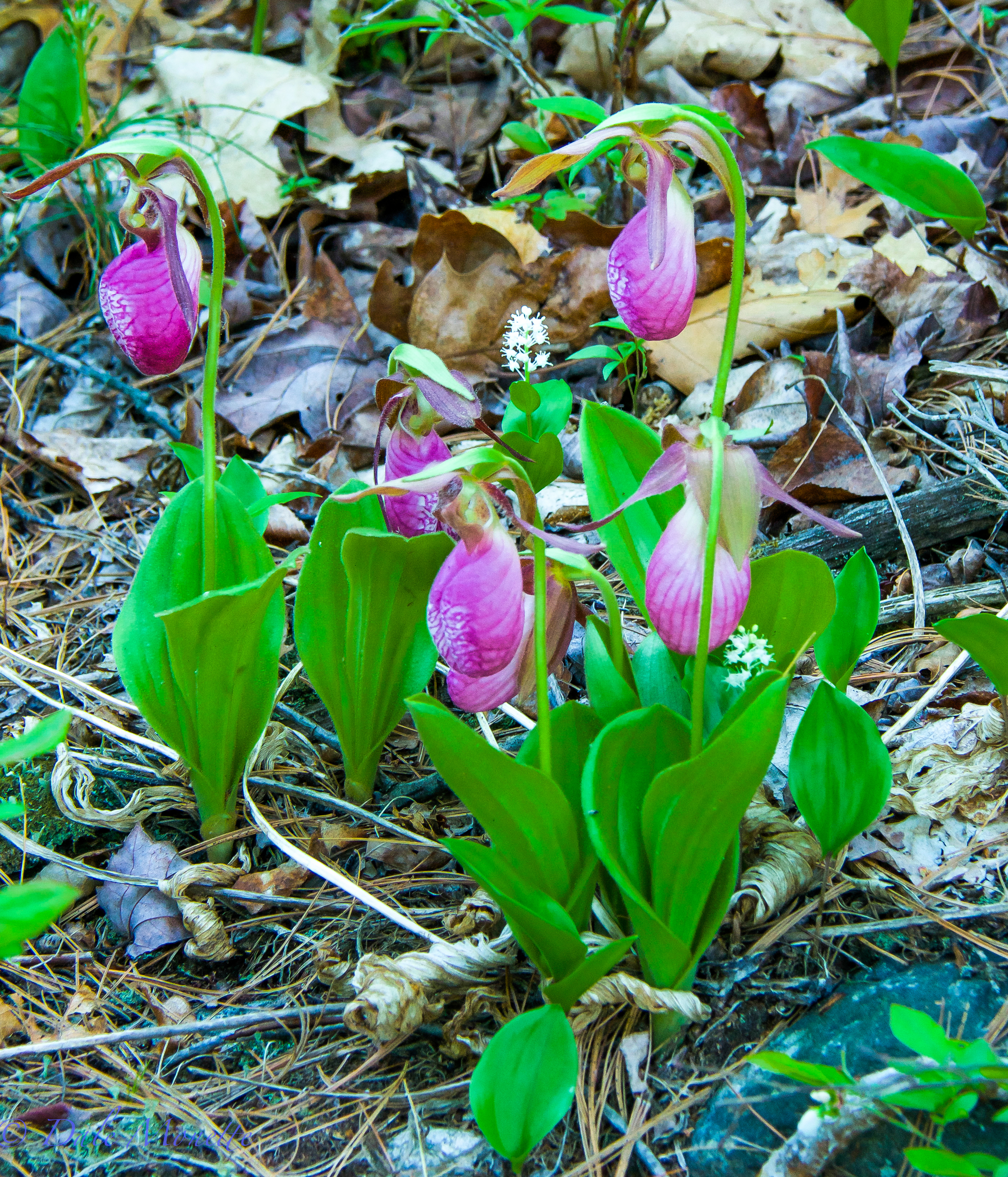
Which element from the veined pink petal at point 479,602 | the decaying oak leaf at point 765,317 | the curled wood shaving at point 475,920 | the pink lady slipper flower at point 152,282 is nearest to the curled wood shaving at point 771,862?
the curled wood shaving at point 475,920

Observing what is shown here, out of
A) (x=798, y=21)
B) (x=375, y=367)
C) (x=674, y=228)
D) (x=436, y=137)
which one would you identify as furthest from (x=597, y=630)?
(x=798, y=21)

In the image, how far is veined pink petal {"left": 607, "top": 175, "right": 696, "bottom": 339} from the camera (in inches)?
47.4

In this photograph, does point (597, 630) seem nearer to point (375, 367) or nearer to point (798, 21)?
point (375, 367)

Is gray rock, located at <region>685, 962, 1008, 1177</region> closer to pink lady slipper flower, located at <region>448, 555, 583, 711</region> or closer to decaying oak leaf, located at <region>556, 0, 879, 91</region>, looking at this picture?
pink lady slipper flower, located at <region>448, 555, 583, 711</region>

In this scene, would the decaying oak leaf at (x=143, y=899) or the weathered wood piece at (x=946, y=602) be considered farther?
the weathered wood piece at (x=946, y=602)

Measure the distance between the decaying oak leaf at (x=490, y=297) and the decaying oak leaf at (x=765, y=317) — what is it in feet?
0.91

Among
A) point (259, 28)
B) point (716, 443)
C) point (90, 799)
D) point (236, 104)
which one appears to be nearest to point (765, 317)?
point (716, 443)

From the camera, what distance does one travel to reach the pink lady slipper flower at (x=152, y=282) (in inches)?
54.1

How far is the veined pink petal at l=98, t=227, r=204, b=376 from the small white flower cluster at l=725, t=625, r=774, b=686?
1.00 metres

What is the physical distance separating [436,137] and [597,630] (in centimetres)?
286

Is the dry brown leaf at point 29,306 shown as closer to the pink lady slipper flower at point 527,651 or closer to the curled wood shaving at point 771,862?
the pink lady slipper flower at point 527,651

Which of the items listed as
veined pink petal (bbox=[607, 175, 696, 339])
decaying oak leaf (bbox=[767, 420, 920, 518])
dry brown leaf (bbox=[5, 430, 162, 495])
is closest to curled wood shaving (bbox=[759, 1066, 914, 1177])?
veined pink petal (bbox=[607, 175, 696, 339])

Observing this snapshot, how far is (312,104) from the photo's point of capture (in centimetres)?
342

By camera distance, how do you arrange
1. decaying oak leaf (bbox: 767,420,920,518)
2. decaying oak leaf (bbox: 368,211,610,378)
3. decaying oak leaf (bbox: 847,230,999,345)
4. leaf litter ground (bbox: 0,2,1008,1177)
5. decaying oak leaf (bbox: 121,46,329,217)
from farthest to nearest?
decaying oak leaf (bbox: 121,46,329,217) → decaying oak leaf (bbox: 368,211,610,378) → decaying oak leaf (bbox: 847,230,999,345) → decaying oak leaf (bbox: 767,420,920,518) → leaf litter ground (bbox: 0,2,1008,1177)
